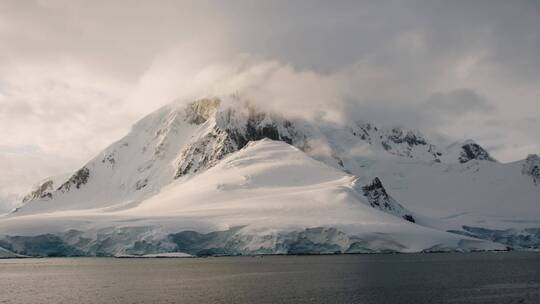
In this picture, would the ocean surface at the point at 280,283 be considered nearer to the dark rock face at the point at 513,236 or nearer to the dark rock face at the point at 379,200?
the dark rock face at the point at 379,200

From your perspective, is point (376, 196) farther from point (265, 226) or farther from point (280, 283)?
point (280, 283)

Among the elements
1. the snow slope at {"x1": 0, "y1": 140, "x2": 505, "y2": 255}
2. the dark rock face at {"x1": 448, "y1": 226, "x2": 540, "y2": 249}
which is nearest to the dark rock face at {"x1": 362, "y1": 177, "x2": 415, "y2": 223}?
the snow slope at {"x1": 0, "y1": 140, "x2": 505, "y2": 255}

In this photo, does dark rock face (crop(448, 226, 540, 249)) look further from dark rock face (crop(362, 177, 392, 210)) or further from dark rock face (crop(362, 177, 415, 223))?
dark rock face (crop(362, 177, 392, 210))

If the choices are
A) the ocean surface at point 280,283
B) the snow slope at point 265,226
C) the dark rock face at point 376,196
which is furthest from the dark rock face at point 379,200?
the ocean surface at point 280,283

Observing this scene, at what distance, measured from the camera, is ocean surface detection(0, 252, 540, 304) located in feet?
205

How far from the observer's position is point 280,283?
7356cm

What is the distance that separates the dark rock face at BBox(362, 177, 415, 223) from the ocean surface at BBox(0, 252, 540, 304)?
5503cm

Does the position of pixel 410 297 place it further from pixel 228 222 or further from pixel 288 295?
pixel 228 222

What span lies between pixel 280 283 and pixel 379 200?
97284 millimetres

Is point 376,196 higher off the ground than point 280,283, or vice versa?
point 376,196

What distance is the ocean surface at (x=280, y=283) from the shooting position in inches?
2454

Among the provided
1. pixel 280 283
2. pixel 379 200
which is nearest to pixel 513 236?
pixel 379 200

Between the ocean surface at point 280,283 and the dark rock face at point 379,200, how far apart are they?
55034mm

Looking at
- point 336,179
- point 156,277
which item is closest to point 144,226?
point 156,277
